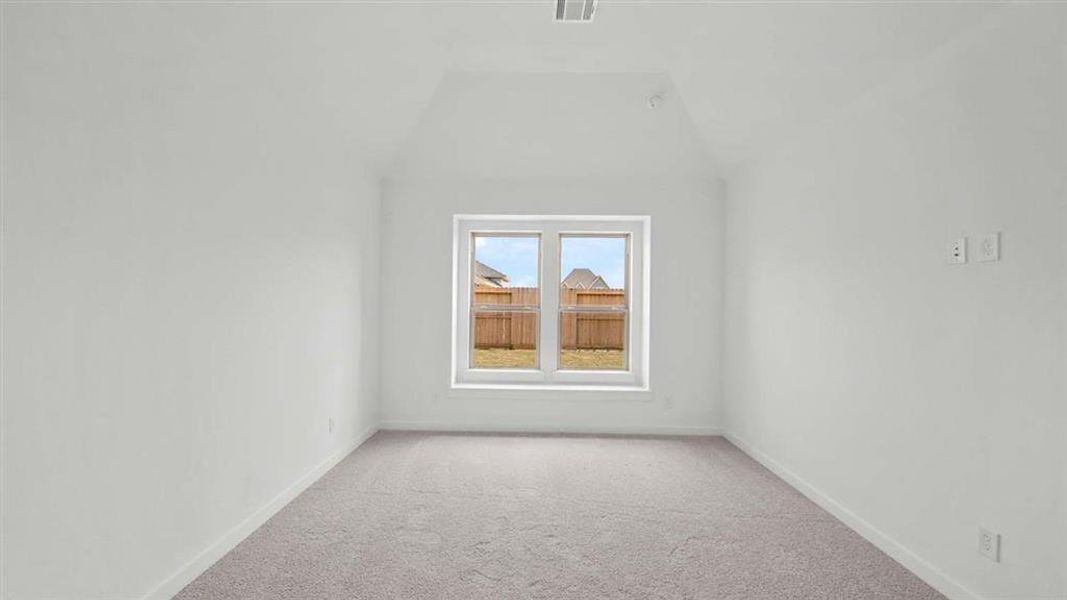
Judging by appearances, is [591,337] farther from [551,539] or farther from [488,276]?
[551,539]

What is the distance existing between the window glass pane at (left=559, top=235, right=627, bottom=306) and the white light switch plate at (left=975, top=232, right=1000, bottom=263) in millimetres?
3063

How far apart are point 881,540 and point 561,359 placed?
288 cm

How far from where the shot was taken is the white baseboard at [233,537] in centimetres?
205

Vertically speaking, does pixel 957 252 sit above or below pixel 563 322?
above

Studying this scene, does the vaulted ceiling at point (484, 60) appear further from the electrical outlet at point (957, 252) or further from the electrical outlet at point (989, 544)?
the electrical outlet at point (989, 544)

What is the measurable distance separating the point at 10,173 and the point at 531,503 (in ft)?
8.43

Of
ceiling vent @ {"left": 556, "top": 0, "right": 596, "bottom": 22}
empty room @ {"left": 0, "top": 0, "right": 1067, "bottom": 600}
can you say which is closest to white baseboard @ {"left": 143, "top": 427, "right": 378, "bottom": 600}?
empty room @ {"left": 0, "top": 0, "right": 1067, "bottom": 600}

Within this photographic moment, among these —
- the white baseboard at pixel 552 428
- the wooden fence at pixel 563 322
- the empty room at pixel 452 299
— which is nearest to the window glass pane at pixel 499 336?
the wooden fence at pixel 563 322

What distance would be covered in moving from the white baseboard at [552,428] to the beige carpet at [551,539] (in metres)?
0.79

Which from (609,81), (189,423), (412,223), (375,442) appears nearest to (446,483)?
(375,442)

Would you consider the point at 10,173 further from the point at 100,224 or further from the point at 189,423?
the point at 189,423

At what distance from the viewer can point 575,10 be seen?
2697 millimetres

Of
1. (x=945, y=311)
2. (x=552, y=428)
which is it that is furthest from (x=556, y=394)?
(x=945, y=311)

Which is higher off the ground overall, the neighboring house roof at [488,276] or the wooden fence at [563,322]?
the neighboring house roof at [488,276]
